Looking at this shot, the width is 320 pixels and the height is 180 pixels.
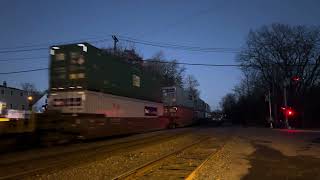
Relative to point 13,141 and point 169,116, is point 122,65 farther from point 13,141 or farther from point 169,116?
point 169,116

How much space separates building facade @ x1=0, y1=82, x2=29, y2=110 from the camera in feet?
267

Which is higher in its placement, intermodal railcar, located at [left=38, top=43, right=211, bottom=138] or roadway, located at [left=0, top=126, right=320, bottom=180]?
intermodal railcar, located at [left=38, top=43, right=211, bottom=138]

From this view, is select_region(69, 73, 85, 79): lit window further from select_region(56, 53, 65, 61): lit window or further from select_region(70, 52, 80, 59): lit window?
select_region(56, 53, 65, 61): lit window

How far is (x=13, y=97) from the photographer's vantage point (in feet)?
279

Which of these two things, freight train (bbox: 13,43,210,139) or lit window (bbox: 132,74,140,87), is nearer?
freight train (bbox: 13,43,210,139)

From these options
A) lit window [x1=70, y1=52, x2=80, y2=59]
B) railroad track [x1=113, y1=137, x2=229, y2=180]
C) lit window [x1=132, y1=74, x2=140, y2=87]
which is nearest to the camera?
railroad track [x1=113, y1=137, x2=229, y2=180]

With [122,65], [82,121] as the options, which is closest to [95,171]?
[82,121]

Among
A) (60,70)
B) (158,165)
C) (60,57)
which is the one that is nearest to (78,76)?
(60,70)

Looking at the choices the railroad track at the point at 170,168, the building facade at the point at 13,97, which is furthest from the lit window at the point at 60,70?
the building facade at the point at 13,97

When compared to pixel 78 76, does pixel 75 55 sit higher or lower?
higher

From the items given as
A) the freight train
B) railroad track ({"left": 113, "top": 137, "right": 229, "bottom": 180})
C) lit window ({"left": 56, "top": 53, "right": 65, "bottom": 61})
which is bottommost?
railroad track ({"left": 113, "top": 137, "right": 229, "bottom": 180})

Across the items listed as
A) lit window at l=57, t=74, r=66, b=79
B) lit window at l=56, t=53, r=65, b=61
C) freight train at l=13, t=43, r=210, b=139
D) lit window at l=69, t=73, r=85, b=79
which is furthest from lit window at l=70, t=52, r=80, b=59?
lit window at l=57, t=74, r=66, b=79

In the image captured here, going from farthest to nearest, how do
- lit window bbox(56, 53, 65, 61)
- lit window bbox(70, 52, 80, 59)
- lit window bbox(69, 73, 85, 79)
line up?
1. lit window bbox(56, 53, 65, 61)
2. lit window bbox(70, 52, 80, 59)
3. lit window bbox(69, 73, 85, 79)

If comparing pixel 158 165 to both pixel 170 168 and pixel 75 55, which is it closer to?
pixel 170 168
